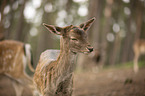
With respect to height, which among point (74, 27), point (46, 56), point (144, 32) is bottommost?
point (46, 56)

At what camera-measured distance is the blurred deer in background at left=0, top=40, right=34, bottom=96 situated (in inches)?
187

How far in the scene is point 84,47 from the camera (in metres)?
2.54

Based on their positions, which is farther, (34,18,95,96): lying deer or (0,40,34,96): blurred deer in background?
(0,40,34,96): blurred deer in background

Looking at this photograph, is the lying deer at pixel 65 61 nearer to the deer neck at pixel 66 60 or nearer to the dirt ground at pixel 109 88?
the deer neck at pixel 66 60

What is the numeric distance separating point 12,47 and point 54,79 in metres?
2.94

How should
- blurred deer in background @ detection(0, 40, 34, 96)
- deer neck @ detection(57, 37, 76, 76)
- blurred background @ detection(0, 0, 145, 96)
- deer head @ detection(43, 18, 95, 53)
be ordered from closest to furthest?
deer head @ detection(43, 18, 95, 53) → deer neck @ detection(57, 37, 76, 76) → blurred deer in background @ detection(0, 40, 34, 96) → blurred background @ detection(0, 0, 145, 96)

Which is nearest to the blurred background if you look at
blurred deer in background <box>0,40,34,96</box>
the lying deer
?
blurred deer in background <box>0,40,34,96</box>

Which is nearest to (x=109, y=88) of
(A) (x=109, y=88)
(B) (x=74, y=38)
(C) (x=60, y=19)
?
(A) (x=109, y=88)

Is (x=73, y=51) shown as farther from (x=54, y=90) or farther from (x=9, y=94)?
(x=9, y=94)

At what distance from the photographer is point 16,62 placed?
4.91 meters

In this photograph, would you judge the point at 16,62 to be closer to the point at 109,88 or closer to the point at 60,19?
the point at 109,88

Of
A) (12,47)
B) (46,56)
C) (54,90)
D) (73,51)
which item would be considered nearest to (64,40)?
(73,51)

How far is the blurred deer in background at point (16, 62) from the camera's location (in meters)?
4.76

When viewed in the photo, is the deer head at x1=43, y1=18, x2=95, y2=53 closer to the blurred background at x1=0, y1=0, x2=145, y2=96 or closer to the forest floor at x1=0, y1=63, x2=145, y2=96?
the forest floor at x1=0, y1=63, x2=145, y2=96
